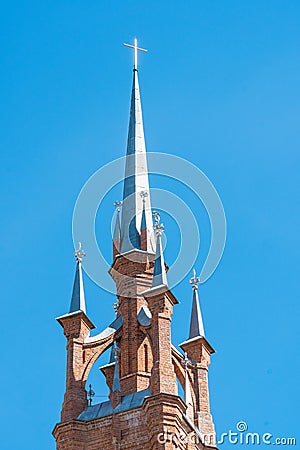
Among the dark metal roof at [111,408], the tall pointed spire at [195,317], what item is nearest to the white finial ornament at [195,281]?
the tall pointed spire at [195,317]

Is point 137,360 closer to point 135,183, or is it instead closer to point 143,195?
point 143,195

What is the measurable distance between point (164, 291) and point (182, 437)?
5226mm

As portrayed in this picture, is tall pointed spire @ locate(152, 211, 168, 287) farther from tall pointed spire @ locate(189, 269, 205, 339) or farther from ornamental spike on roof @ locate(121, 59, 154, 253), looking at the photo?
tall pointed spire @ locate(189, 269, 205, 339)

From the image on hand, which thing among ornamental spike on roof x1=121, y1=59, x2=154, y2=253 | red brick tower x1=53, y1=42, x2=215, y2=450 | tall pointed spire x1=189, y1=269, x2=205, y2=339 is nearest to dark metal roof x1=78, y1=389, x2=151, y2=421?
red brick tower x1=53, y1=42, x2=215, y2=450

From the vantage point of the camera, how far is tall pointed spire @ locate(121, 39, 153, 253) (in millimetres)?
51625

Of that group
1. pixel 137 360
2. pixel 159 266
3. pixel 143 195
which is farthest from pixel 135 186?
pixel 137 360

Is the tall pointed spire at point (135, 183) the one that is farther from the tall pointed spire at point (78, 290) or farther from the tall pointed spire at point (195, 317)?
the tall pointed spire at point (195, 317)

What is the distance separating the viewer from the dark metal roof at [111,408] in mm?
45775

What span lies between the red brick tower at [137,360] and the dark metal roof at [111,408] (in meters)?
0.03

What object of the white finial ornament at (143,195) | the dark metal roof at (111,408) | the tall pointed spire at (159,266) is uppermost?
the white finial ornament at (143,195)

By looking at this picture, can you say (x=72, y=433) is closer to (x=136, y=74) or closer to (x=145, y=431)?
(x=145, y=431)

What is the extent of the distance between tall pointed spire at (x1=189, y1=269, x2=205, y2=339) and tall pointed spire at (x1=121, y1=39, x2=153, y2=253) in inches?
84.8

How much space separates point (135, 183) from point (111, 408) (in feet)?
37.0

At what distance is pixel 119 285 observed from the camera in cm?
5091
